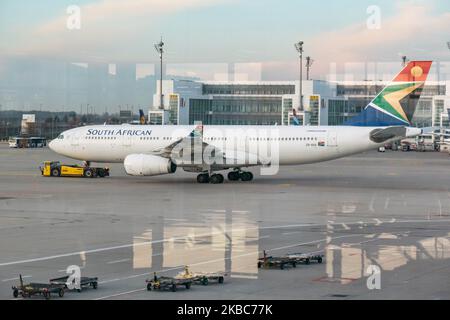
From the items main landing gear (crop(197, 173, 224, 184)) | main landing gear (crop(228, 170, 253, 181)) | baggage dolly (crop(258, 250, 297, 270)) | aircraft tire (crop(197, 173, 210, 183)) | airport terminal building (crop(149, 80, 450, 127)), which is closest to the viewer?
baggage dolly (crop(258, 250, 297, 270))

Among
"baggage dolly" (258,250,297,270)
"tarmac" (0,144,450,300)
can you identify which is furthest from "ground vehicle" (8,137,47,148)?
"baggage dolly" (258,250,297,270)

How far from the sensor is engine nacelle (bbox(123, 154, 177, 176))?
4456cm

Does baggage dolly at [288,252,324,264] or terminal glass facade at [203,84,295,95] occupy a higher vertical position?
terminal glass facade at [203,84,295,95]

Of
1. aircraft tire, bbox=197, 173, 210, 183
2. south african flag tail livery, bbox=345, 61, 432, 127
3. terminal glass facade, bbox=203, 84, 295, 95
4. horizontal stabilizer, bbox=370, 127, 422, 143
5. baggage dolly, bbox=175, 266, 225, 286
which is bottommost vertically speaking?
baggage dolly, bbox=175, 266, 225, 286

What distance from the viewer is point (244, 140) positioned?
47.9 meters

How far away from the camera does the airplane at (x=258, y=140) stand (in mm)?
46250

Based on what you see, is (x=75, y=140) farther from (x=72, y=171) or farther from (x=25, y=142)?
(x=25, y=142)

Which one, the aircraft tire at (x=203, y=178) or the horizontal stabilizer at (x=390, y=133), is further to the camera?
the aircraft tire at (x=203, y=178)

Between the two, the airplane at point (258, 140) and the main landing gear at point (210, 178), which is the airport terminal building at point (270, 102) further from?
the main landing gear at point (210, 178)

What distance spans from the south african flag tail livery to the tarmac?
12.1 ft

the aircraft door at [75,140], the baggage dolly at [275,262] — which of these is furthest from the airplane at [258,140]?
the baggage dolly at [275,262]

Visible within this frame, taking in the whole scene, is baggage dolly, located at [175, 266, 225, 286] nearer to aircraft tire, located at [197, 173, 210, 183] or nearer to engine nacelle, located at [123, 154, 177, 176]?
engine nacelle, located at [123, 154, 177, 176]

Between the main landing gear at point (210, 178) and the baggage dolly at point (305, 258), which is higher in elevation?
the main landing gear at point (210, 178)

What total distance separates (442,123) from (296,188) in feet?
219
